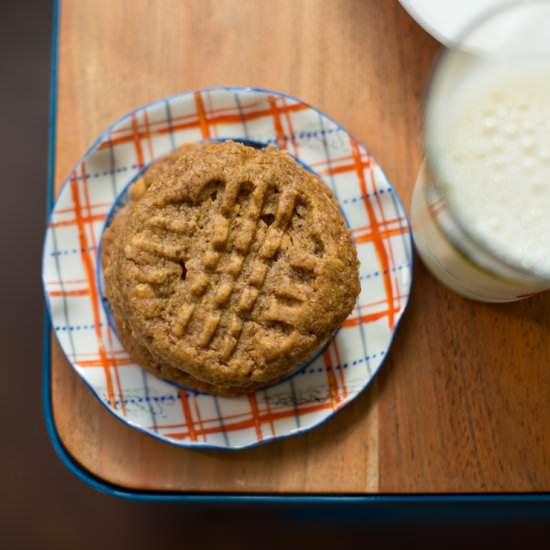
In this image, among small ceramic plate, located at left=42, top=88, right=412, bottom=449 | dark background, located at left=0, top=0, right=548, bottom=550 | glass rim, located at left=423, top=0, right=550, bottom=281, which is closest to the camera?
glass rim, located at left=423, top=0, right=550, bottom=281

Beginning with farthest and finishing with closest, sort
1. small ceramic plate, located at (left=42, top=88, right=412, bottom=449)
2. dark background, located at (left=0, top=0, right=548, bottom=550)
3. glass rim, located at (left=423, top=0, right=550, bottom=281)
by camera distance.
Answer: dark background, located at (left=0, top=0, right=548, bottom=550) < small ceramic plate, located at (left=42, top=88, right=412, bottom=449) < glass rim, located at (left=423, top=0, right=550, bottom=281)

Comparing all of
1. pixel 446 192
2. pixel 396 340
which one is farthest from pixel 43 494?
pixel 446 192

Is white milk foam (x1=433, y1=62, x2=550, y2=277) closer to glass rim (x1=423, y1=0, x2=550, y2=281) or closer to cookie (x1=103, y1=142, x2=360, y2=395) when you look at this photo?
glass rim (x1=423, y1=0, x2=550, y2=281)

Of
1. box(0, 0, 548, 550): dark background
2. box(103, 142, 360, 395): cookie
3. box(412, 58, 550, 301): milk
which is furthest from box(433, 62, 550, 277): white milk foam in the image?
box(0, 0, 548, 550): dark background

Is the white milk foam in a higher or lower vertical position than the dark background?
higher

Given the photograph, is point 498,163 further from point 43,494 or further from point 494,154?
point 43,494

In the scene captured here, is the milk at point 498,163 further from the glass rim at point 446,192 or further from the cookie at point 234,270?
the cookie at point 234,270

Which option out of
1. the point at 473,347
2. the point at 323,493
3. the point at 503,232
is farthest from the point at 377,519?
the point at 503,232
